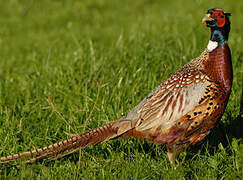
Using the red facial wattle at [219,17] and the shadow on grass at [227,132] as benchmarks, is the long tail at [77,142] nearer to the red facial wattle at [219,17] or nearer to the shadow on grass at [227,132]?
the shadow on grass at [227,132]

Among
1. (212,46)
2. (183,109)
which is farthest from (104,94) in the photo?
(212,46)

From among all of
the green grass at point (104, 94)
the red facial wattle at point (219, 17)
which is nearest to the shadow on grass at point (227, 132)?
the green grass at point (104, 94)

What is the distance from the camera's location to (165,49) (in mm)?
4953

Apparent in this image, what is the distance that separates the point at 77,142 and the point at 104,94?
1.07m

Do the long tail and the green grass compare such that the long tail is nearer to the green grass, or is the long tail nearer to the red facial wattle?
the green grass

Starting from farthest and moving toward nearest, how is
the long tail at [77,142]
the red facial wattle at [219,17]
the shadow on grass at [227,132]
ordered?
Result: the shadow on grass at [227,132] → the red facial wattle at [219,17] → the long tail at [77,142]

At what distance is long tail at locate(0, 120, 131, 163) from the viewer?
2998 mm

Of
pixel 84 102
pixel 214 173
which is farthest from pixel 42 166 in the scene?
pixel 214 173

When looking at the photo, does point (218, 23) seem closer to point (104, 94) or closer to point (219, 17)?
point (219, 17)

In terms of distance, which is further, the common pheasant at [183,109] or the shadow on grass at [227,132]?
the shadow on grass at [227,132]

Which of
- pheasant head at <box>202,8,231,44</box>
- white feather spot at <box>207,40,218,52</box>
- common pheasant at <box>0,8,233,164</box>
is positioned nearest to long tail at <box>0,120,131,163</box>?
common pheasant at <box>0,8,233,164</box>

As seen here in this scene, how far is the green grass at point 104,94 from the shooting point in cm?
308

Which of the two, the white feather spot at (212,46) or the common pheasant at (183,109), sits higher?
the white feather spot at (212,46)

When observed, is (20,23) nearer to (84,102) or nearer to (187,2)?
(187,2)
